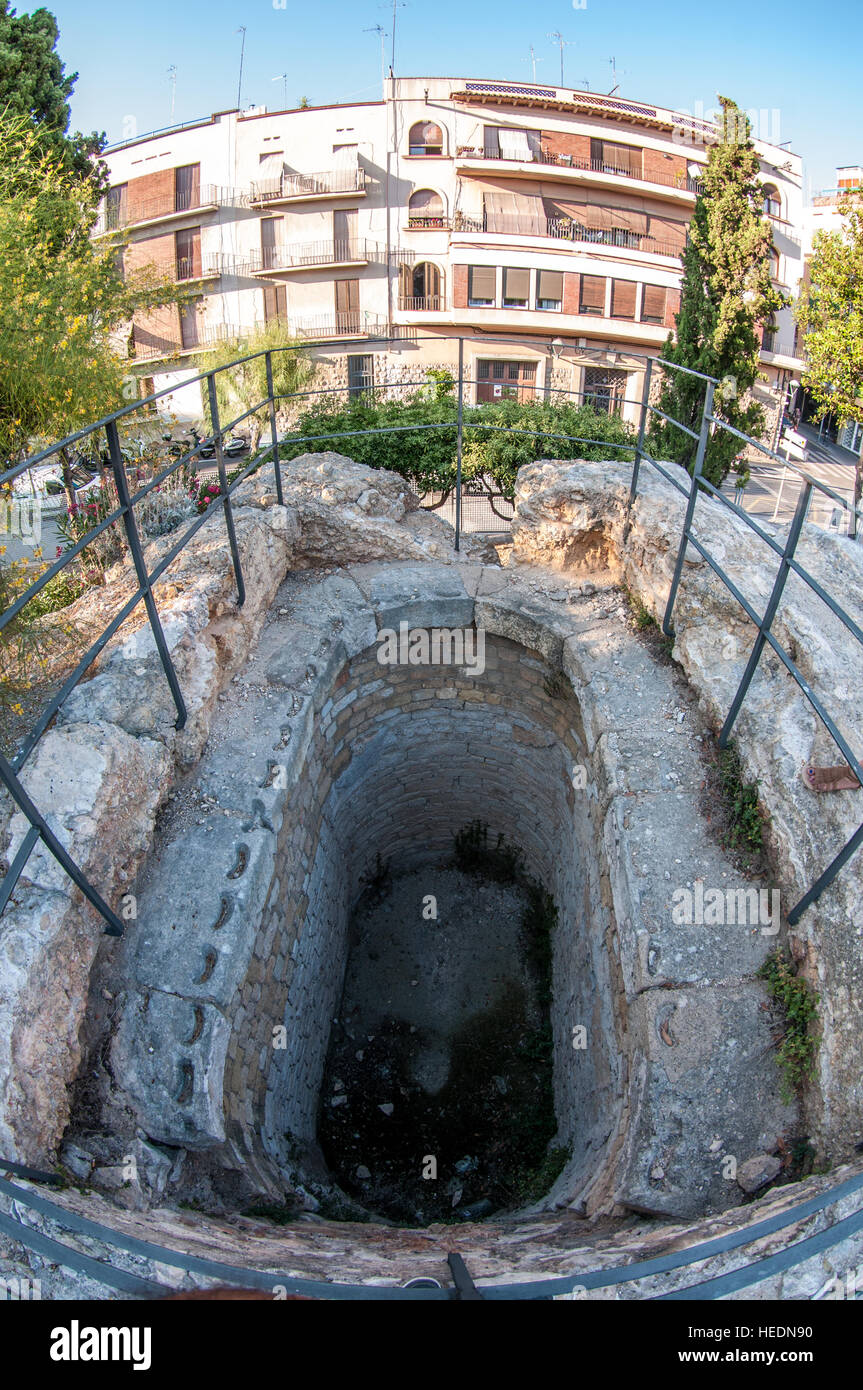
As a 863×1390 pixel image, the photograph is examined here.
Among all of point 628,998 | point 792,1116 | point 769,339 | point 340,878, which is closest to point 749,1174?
point 792,1116

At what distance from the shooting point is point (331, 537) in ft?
20.5

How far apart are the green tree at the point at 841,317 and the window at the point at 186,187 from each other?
67.7 feet

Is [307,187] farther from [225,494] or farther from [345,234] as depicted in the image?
[225,494]

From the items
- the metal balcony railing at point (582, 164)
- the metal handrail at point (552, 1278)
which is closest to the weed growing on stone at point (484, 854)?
the metal handrail at point (552, 1278)

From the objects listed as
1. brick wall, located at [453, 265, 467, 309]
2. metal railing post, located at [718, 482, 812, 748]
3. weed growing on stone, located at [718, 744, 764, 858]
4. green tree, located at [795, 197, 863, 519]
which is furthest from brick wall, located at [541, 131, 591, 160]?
weed growing on stone, located at [718, 744, 764, 858]

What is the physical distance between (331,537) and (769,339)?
28652mm

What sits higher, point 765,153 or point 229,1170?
point 765,153

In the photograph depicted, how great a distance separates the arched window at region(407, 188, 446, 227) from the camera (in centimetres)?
2406

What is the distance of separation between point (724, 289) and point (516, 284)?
36.7ft

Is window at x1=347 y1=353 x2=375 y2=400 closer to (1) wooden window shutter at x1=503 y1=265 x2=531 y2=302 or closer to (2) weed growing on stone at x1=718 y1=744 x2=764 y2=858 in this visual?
(1) wooden window shutter at x1=503 y1=265 x2=531 y2=302

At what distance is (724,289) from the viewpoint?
13.9 meters

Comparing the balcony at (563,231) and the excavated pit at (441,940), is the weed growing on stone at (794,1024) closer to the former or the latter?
the excavated pit at (441,940)

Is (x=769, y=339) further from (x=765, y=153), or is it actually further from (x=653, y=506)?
(x=653, y=506)
